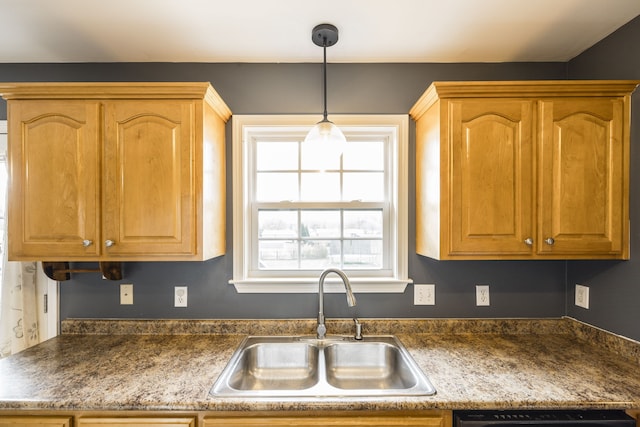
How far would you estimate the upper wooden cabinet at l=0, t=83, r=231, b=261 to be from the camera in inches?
61.2

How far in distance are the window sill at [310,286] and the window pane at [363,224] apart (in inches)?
11.3

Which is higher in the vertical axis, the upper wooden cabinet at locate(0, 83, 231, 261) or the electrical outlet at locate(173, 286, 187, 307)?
the upper wooden cabinet at locate(0, 83, 231, 261)

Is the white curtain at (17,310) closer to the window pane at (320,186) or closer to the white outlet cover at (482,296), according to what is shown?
the window pane at (320,186)

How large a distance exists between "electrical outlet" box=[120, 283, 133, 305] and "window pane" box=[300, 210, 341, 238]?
1020 mm

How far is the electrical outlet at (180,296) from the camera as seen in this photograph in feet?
6.30

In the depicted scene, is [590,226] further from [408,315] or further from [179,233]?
[179,233]

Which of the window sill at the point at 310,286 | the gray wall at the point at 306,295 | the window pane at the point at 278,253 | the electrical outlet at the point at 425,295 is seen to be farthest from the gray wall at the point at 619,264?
the window pane at the point at 278,253

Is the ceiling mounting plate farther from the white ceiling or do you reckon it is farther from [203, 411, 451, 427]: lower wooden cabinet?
[203, 411, 451, 427]: lower wooden cabinet

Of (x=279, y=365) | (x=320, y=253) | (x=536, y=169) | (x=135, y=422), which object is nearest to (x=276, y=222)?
(x=320, y=253)

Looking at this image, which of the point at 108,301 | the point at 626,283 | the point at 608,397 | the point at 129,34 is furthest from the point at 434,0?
the point at 108,301

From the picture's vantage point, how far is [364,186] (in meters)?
2.06

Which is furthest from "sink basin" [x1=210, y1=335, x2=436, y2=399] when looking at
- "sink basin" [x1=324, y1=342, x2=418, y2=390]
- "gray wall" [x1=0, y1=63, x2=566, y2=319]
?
"gray wall" [x1=0, y1=63, x2=566, y2=319]

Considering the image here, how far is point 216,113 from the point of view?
1.78 metres

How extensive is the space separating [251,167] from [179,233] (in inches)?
25.6
